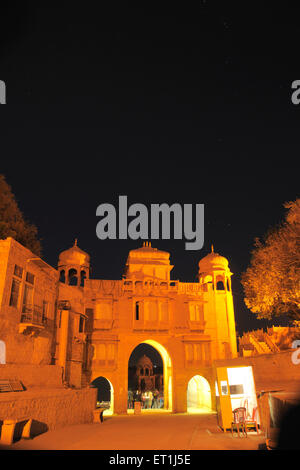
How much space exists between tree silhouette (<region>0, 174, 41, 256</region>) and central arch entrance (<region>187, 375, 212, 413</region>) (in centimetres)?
2171

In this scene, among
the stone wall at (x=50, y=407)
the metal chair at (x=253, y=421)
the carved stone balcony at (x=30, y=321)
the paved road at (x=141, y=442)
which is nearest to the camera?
the paved road at (x=141, y=442)

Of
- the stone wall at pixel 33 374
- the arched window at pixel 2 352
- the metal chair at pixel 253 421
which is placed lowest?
the metal chair at pixel 253 421

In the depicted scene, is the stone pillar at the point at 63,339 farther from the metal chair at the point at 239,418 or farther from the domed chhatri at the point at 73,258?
the metal chair at the point at 239,418

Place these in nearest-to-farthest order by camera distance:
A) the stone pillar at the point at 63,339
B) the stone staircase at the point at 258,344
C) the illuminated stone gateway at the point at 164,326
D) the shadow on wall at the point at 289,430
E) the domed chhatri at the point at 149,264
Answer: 1. the shadow on wall at the point at 289,430
2. the stone pillar at the point at 63,339
3. the stone staircase at the point at 258,344
4. the illuminated stone gateway at the point at 164,326
5. the domed chhatri at the point at 149,264

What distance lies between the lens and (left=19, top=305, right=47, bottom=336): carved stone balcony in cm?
2042

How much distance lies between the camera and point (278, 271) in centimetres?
2161

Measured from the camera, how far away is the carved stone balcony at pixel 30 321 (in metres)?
20.4

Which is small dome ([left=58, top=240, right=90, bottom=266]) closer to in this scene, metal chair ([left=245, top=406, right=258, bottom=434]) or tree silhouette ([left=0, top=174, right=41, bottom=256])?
tree silhouette ([left=0, top=174, right=41, bottom=256])

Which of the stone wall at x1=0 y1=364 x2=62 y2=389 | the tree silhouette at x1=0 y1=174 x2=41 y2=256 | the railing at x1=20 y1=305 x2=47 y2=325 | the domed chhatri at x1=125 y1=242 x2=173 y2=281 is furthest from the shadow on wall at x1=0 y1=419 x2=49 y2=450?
the domed chhatri at x1=125 y1=242 x2=173 y2=281

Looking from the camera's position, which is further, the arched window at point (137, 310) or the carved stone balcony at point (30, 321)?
the arched window at point (137, 310)

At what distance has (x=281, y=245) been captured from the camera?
21781 millimetres

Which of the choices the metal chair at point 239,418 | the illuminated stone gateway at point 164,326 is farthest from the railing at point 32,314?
the metal chair at point 239,418

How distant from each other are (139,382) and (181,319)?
38.1 feet

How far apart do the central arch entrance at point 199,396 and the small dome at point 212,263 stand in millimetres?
11122
